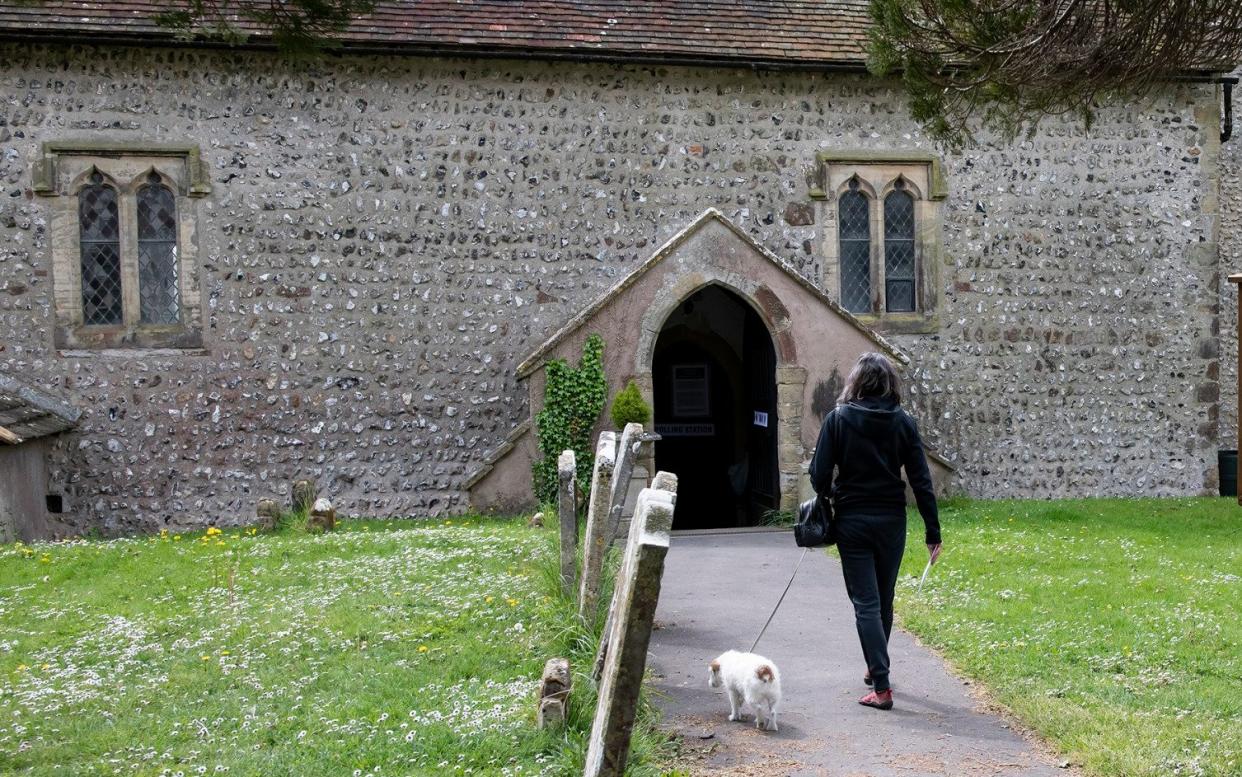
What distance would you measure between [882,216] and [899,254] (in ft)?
1.98

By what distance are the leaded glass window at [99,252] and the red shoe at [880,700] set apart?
10848 mm

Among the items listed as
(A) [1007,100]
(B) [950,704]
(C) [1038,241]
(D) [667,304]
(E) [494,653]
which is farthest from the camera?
(C) [1038,241]

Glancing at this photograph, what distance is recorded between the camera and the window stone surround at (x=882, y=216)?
594 inches

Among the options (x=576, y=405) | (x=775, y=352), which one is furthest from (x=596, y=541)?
(x=775, y=352)

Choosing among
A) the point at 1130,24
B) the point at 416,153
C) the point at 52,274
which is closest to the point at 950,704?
the point at 1130,24

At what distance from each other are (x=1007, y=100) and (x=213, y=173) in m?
9.50

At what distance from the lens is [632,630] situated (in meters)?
3.68

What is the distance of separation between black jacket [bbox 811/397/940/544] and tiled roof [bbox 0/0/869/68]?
9062mm

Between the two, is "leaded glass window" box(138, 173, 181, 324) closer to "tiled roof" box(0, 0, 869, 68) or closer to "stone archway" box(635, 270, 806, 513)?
"tiled roof" box(0, 0, 869, 68)

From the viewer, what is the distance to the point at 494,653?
657 cm

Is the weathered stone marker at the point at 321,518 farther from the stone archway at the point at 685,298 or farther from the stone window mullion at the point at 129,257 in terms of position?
the stone window mullion at the point at 129,257

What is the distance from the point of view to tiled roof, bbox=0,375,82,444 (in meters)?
12.2

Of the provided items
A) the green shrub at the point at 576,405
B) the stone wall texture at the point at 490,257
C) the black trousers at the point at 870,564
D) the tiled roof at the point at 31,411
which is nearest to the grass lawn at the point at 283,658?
the black trousers at the point at 870,564

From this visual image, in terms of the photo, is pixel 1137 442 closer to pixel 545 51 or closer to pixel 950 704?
pixel 545 51
